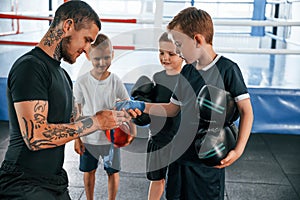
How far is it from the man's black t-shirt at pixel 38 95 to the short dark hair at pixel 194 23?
1.61 feet

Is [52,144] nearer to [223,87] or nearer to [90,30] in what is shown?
[90,30]

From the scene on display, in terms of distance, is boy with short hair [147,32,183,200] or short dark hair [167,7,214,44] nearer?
short dark hair [167,7,214,44]

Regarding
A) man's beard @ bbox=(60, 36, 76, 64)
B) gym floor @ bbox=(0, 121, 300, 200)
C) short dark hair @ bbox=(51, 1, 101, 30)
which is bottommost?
gym floor @ bbox=(0, 121, 300, 200)

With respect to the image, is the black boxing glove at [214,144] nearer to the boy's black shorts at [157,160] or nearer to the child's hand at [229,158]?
the child's hand at [229,158]

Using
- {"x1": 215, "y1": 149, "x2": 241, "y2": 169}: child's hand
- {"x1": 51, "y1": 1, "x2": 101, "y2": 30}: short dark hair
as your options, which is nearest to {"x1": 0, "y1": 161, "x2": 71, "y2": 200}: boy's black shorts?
{"x1": 51, "y1": 1, "x2": 101, "y2": 30}: short dark hair

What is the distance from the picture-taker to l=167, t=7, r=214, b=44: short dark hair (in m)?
1.42

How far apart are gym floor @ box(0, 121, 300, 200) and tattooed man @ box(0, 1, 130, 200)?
90 cm

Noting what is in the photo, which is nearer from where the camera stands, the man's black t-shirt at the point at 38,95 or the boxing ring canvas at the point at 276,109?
the man's black t-shirt at the point at 38,95

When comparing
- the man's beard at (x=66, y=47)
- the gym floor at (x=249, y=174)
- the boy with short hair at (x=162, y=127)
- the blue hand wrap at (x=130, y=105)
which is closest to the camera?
the man's beard at (x=66, y=47)

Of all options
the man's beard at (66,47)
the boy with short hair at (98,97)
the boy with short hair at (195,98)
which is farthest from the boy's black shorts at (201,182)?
the man's beard at (66,47)

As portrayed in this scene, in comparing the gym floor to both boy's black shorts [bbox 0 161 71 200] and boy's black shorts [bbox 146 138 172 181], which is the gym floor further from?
boy's black shorts [bbox 0 161 71 200]

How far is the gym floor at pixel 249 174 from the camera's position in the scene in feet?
7.24

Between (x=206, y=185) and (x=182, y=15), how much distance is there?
0.69 meters

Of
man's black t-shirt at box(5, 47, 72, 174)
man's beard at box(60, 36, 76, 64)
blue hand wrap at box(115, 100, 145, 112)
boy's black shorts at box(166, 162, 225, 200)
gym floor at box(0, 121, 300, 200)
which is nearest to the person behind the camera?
man's black t-shirt at box(5, 47, 72, 174)
